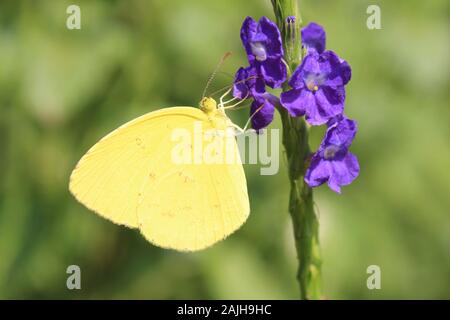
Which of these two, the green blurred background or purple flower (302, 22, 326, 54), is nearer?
purple flower (302, 22, 326, 54)

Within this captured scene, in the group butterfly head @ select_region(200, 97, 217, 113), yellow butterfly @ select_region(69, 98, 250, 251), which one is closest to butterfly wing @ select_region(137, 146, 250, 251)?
yellow butterfly @ select_region(69, 98, 250, 251)

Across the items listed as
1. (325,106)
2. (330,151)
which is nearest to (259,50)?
(325,106)

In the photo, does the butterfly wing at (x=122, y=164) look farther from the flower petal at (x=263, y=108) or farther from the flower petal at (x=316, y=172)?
the flower petal at (x=316, y=172)

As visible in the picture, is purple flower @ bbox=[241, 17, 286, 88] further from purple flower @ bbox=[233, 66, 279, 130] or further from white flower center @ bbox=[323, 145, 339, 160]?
white flower center @ bbox=[323, 145, 339, 160]

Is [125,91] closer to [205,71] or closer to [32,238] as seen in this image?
[205,71]

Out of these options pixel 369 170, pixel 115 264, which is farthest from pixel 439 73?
pixel 115 264

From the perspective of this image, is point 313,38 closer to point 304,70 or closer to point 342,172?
point 304,70
